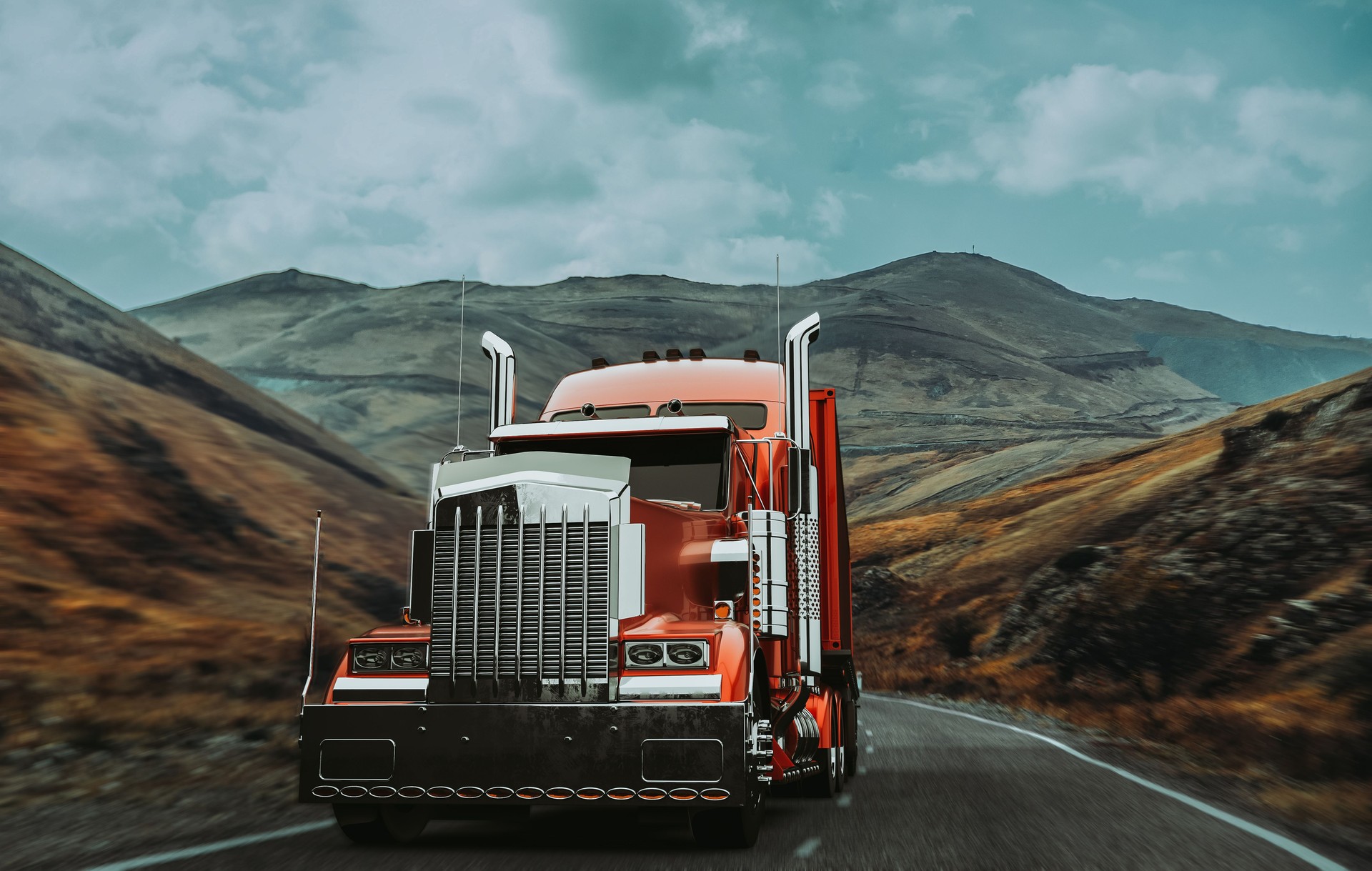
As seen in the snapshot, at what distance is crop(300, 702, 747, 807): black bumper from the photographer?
25.1 feet

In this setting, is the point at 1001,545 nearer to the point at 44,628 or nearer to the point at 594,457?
the point at 44,628

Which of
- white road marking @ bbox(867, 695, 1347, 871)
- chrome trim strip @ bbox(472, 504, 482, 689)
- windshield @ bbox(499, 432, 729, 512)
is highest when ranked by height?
windshield @ bbox(499, 432, 729, 512)

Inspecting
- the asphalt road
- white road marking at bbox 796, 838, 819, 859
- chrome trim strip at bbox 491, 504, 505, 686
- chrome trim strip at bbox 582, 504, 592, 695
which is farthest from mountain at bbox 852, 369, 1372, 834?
chrome trim strip at bbox 491, 504, 505, 686

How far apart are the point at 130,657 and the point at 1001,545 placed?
3924 cm

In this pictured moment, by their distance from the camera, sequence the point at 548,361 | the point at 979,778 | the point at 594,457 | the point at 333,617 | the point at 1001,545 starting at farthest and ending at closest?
the point at 548,361, the point at 1001,545, the point at 333,617, the point at 979,778, the point at 594,457

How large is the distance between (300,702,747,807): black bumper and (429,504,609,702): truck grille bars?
17cm

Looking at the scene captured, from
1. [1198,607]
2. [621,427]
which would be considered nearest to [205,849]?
[621,427]

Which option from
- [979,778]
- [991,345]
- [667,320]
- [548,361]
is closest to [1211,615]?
[979,778]

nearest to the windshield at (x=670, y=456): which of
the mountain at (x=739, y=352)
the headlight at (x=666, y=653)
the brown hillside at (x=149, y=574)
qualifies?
the headlight at (x=666, y=653)

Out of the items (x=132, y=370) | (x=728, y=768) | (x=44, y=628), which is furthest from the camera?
(x=132, y=370)

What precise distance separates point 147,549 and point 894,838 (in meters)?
14.2

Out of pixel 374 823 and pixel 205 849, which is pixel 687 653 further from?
pixel 205 849

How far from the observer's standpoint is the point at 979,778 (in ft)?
43.1

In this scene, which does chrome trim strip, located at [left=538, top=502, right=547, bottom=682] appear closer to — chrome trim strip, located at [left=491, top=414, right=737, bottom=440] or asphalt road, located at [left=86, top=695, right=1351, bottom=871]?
asphalt road, located at [left=86, top=695, right=1351, bottom=871]
